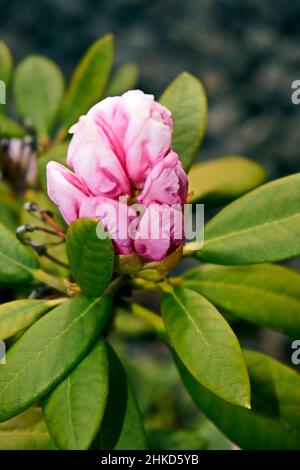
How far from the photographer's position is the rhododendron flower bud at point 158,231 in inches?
32.9

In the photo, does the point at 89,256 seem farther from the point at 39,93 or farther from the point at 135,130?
the point at 39,93

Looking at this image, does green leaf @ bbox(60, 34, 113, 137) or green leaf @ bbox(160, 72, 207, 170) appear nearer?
green leaf @ bbox(160, 72, 207, 170)

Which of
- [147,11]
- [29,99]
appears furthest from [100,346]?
[147,11]

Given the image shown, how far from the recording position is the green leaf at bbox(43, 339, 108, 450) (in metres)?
0.85

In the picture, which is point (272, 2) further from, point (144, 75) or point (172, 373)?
point (172, 373)

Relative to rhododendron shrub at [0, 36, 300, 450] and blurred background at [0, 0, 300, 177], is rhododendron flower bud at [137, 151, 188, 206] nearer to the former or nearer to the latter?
rhododendron shrub at [0, 36, 300, 450]

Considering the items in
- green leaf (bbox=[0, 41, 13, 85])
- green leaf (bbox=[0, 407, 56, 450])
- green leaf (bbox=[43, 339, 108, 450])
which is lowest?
green leaf (bbox=[0, 407, 56, 450])

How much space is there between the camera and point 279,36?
3199mm

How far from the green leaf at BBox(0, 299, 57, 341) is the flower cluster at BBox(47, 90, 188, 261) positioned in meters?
0.16

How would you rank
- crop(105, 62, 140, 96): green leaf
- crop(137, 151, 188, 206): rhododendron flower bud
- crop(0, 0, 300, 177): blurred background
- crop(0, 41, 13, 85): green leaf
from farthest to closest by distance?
crop(0, 0, 300, 177): blurred background → crop(105, 62, 140, 96): green leaf → crop(0, 41, 13, 85): green leaf → crop(137, 151, 188, 206): rhododendron flower bud

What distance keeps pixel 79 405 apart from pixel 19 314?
0.15 m

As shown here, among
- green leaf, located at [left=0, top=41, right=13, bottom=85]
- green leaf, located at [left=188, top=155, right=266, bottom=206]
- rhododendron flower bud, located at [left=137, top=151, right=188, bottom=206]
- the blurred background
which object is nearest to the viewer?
rhododendron flower bud, located at [left=137, top=151, right=188, bottom=206]

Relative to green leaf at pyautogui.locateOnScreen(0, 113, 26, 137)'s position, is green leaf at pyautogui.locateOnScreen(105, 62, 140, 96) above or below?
above

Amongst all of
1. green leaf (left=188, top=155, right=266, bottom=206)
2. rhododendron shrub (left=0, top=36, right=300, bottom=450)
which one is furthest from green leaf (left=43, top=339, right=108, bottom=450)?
green leaf (left=188, top=155, right=266, bottom=206)
